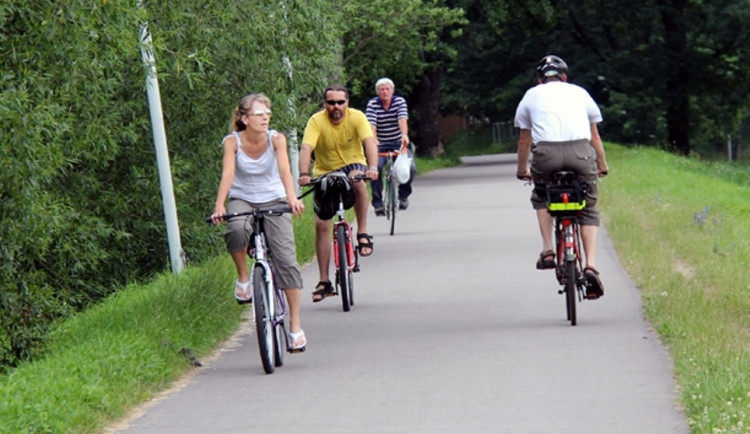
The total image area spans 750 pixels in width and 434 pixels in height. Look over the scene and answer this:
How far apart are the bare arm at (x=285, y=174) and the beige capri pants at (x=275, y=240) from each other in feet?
0.50

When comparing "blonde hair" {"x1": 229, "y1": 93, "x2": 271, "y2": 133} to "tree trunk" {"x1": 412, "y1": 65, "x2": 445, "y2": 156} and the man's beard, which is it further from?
"tree trunk" {"x1": 412, "y1": 65, "x2": 445, "y2": 156}

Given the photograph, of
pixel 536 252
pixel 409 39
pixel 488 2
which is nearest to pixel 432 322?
pixel 536 252

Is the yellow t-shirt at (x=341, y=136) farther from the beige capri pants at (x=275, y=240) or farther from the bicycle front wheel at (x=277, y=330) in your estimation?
the bicycle front wheel at (x=277, y=330)

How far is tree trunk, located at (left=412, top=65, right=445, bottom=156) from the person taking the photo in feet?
170

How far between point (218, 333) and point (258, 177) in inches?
61.7

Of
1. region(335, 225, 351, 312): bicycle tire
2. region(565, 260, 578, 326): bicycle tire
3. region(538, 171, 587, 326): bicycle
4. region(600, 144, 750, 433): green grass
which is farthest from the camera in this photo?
region(335, 225, 351, 312): bicycle tire

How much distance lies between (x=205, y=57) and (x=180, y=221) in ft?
13.1

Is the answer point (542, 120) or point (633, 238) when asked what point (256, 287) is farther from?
point (633, 238)

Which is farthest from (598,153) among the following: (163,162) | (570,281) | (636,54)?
(636,54)

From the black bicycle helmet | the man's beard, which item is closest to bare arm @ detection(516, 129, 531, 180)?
the black bicycle helmet

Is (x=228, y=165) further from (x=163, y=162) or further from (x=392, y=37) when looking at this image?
(x=392, y=37)

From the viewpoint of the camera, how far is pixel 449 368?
29.2 feet

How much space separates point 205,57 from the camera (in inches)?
519

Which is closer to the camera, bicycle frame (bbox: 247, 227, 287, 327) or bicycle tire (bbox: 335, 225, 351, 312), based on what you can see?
bicycle frame (bbox: 247, 227, 287, 327)
